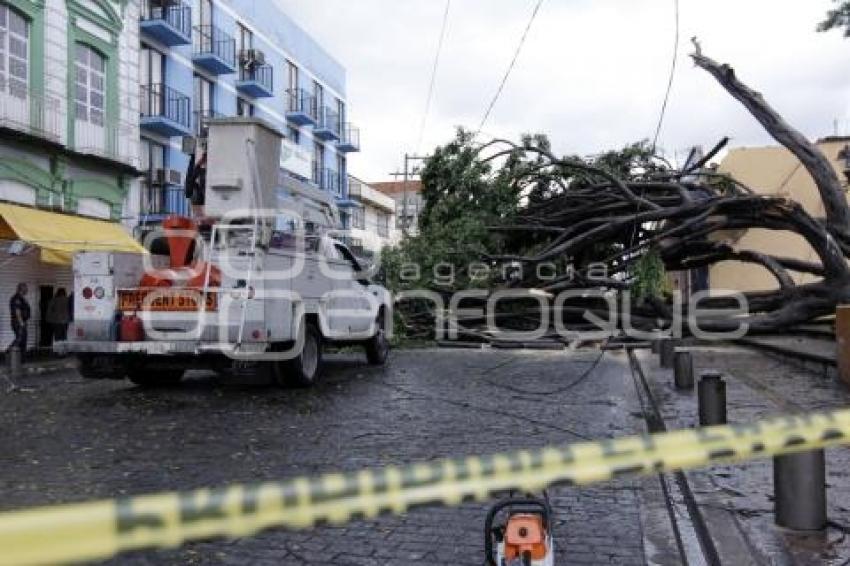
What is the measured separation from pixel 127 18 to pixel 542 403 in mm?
17342

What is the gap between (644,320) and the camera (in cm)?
1883

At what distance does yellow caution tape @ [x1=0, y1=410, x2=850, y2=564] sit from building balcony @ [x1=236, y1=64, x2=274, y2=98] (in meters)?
30.9

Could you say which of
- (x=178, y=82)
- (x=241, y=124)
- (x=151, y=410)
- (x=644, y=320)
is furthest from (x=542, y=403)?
(x=178, y=82)

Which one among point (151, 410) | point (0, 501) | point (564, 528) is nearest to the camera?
point (564, 528)

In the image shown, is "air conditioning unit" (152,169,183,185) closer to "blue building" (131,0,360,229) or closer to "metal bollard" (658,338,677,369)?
"blue building" (131,0,360,229)

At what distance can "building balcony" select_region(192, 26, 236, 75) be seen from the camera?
28.2 meters

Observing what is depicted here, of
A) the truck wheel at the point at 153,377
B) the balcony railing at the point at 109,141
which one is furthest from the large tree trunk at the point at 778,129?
the balcony railing at the point at 109,141

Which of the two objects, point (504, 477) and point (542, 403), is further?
point (542, 403)

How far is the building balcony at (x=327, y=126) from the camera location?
4006cm

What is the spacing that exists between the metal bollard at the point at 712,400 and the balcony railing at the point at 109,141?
16.5m

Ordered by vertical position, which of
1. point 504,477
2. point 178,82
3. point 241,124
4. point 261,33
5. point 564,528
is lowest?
point 564,528

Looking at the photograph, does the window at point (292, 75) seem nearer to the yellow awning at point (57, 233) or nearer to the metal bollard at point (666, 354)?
the yellow awning at point (57, 233)

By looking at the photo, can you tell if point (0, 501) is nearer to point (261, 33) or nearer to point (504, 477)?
point (504, 477)

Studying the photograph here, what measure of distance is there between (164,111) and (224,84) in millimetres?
5213
